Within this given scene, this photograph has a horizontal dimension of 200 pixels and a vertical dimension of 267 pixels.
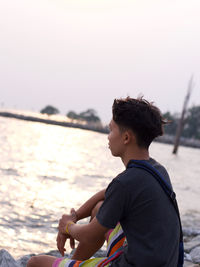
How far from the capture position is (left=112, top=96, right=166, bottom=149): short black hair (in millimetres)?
1542

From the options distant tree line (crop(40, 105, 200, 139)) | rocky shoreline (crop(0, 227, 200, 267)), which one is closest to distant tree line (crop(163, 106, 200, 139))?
distant tree line (crop(40, 105, 200, 139))

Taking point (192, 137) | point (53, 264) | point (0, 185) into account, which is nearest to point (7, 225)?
point (0, 185)

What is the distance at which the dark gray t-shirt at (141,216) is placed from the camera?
1.45m

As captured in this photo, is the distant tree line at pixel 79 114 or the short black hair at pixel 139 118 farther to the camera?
the distant tree line at pixel 79 114

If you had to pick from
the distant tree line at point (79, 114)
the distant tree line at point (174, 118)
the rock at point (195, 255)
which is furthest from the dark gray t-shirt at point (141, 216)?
the distant tree line at point (79, 114)

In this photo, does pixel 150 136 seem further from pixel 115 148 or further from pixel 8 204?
pixel 8 204

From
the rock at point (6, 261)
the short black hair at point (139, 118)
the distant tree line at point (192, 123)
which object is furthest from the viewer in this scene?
the distant tree line at point (192, 123)

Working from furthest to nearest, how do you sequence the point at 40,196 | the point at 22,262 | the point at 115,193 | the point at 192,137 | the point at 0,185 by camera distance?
the point at 192,137
the point at 0,185
the point at 40,196
the point at 22,262
the point at 115,193

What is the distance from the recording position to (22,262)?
343 cm

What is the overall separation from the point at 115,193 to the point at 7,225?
3.96 metres

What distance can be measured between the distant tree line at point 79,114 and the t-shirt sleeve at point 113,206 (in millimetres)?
106423

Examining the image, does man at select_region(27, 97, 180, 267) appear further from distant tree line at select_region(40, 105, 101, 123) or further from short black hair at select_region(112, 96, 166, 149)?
distant tree line at select_region(40, 105, 101, 123)

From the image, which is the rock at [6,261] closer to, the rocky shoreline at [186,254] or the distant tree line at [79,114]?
the rocky shoreline at [186,254]

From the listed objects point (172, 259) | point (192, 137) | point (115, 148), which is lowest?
point (192, 137)
